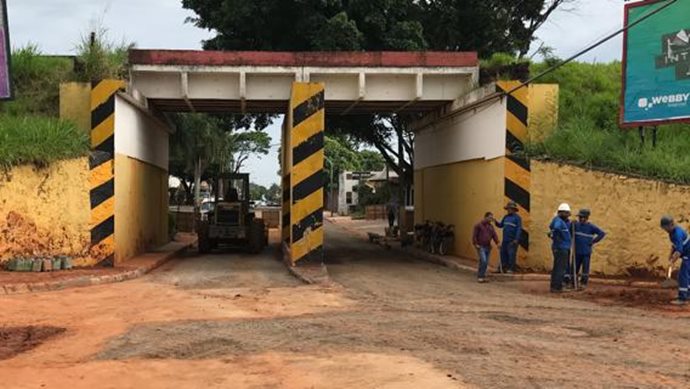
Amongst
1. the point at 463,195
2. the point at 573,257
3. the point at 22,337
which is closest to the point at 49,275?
the point at 22,337

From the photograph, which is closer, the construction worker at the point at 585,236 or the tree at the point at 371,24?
the construction worker at the point at 585,236

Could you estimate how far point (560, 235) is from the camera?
1352 centimetres

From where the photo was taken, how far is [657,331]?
9.35 m

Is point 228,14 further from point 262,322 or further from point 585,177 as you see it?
point 262,322

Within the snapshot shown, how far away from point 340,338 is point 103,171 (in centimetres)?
954

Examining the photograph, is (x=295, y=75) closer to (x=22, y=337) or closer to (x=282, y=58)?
(x=282, y=58)

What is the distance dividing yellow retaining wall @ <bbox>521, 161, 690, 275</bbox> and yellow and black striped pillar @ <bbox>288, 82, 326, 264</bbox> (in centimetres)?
499

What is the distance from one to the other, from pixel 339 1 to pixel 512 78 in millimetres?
7978

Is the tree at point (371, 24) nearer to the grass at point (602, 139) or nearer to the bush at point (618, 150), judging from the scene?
the grass at point (602, 139)

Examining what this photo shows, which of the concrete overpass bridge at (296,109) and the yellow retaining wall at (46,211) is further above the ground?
the concrete overpass bridge at (296,109)

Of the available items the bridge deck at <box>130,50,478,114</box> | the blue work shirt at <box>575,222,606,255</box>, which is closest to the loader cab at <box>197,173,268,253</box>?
the bridge deck at <box>130,50,478,114</box>

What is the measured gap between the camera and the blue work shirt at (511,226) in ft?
51.1

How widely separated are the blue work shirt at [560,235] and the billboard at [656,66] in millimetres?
3714

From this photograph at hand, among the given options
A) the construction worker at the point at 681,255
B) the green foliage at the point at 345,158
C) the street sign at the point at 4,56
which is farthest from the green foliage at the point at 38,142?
the green foliage at the point at 345,158
